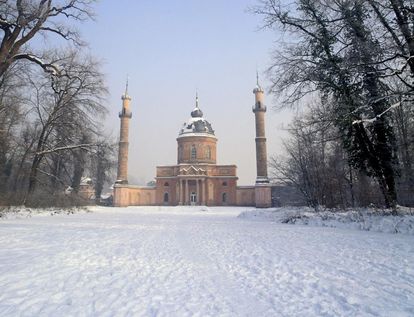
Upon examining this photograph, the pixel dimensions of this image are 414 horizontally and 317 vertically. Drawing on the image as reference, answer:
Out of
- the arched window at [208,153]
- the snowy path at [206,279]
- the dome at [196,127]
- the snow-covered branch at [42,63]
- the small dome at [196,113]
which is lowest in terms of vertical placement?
the snowy path at [206,279]

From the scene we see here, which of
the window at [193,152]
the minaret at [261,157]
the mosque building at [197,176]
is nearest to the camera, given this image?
the minaret at [261,157]

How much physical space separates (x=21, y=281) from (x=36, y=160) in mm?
17676

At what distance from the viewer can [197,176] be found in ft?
177

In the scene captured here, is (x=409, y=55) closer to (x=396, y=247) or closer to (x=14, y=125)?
(x=396, y=247)

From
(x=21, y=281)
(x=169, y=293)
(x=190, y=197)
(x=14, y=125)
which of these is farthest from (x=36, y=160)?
(x=190, y=197)

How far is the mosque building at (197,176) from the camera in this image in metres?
52.8

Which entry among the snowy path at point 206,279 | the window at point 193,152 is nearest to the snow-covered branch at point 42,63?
the snowy path at point 206,279

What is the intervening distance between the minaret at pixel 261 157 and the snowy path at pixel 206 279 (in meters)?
43.8

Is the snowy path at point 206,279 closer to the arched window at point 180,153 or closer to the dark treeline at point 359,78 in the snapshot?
the dark treeline at point 359,78

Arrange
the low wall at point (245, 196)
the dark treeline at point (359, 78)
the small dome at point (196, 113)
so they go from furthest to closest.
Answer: the small dome at point (196, 113)
the low wall at point (245, 196)
the dark treeline at point (359, 78)

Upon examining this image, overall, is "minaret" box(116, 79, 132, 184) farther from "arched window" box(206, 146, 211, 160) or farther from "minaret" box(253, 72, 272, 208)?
"minaret" box(253, 72, 272, 208)

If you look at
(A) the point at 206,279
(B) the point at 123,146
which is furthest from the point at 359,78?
(B) the point at 123,146

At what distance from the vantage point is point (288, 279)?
4633 mm

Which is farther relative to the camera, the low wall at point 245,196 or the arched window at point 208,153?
the arched window at point 208,153
